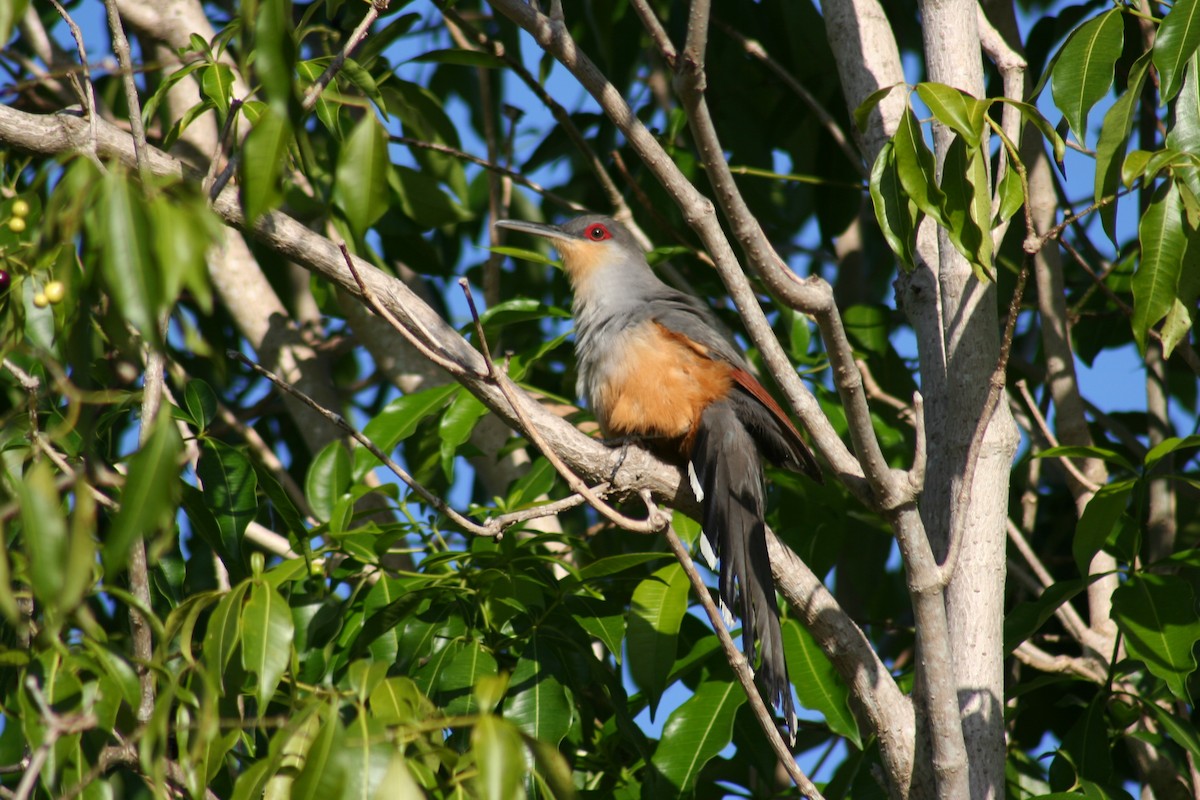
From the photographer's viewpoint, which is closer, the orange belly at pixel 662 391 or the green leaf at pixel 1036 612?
the green leaf at pixel 1036 612

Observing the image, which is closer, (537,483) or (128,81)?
(128,81)

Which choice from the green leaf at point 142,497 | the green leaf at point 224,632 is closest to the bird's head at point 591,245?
the green leaf at point 224,632

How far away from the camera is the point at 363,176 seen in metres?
1.62

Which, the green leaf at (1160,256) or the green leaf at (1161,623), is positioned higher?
→ the green leaf at (1160,256)

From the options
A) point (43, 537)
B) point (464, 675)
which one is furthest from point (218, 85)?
point (43, 537)

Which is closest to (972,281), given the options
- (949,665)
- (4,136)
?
(949,665)

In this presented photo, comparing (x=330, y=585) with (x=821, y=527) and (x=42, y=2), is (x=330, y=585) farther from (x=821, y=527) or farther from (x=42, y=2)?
(x=42, y=2)

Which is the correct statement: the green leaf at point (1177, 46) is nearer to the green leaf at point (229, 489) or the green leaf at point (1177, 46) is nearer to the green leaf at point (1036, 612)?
the green leaf at point (1036, 612)

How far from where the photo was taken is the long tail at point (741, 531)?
10.0ft

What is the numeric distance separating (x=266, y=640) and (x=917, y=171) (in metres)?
1.51

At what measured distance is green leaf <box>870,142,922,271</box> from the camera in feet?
7.77

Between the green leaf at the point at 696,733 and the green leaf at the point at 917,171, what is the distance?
1.38 metres

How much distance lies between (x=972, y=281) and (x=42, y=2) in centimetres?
435

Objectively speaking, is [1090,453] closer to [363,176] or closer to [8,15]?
[363,176]
